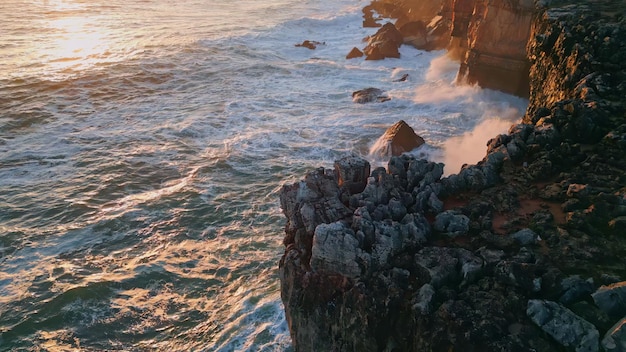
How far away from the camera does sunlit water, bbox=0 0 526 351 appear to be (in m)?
11.9

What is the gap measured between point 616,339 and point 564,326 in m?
0.57

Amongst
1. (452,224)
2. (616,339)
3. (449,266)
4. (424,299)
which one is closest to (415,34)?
(452,224)

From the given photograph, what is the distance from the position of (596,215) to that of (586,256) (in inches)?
43.6

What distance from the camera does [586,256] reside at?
24.3ft

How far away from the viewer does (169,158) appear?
20.2m

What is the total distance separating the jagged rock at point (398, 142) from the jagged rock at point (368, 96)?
6.82 m

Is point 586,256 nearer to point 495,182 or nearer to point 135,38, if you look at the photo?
point 495,182

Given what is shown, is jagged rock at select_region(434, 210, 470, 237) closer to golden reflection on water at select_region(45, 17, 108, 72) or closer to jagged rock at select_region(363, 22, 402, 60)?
jagged rock at select_region(363, 22, 402, 60)

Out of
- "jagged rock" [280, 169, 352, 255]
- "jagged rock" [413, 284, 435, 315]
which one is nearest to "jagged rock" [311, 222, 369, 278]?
"jagged rock" [280, 169, 352, 255]

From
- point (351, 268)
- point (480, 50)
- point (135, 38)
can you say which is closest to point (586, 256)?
point (351, 268)

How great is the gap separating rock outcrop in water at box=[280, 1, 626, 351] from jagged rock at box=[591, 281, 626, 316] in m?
0.01

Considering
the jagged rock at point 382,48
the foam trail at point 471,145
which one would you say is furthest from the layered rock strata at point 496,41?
the jagged rock at point 382,48

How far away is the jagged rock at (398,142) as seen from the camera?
19250mm

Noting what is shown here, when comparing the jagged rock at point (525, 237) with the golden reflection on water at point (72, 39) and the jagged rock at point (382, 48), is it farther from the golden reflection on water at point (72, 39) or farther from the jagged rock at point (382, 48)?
the golden reflection on water at point (72, 39)
